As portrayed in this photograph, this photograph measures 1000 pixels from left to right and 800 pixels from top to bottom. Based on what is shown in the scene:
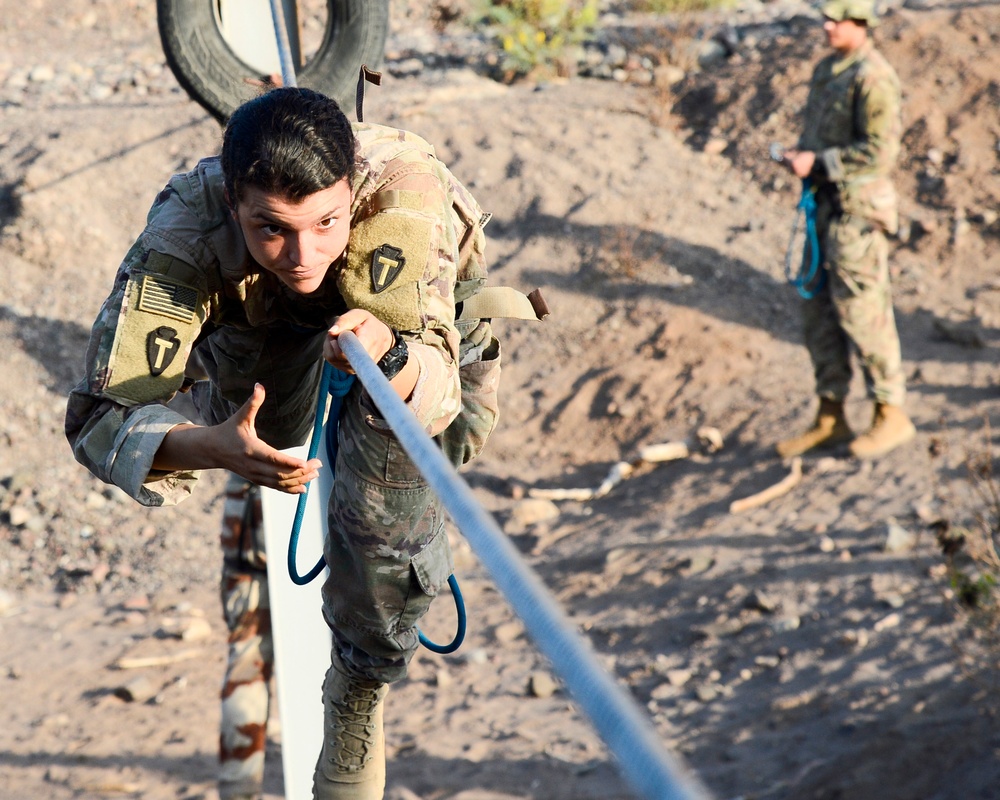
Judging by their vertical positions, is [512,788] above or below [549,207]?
below

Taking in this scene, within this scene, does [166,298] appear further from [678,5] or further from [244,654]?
[678,5]

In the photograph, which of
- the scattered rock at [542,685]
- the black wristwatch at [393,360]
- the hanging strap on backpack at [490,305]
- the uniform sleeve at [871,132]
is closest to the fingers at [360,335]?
the black wristwatch at [393,360]

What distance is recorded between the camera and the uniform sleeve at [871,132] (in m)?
5.81

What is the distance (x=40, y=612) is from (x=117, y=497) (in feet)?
3.01

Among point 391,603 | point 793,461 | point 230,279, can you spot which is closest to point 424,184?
point 230,279

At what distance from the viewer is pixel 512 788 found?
434cm

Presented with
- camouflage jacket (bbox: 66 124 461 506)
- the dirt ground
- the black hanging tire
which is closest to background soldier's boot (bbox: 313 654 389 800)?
camouflage jacket (bbox: 66 124 461 506)

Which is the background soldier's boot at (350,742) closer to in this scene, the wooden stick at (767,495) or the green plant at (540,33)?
the wooden stick at (767,495)

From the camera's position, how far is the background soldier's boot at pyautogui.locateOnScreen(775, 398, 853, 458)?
20.6 ft

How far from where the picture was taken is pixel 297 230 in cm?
195

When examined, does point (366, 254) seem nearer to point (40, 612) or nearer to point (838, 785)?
point (838, 785)

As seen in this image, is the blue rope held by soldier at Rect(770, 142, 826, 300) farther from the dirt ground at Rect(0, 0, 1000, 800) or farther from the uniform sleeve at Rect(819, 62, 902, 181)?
the dirt ground at Rect(0, 0, 1000, 800)

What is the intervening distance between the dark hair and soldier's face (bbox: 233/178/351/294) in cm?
2

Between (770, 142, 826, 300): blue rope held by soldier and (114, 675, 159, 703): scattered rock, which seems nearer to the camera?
(114, 675, 159, 703): scattered rock
